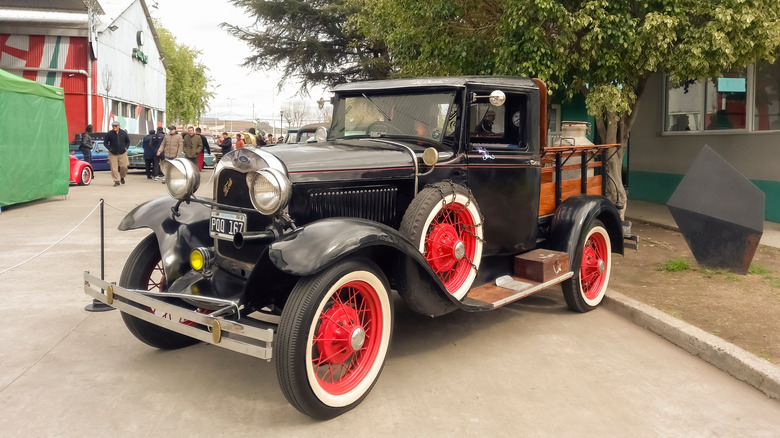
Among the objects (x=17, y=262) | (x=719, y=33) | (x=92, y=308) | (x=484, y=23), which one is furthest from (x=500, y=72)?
(x=17, y=262)

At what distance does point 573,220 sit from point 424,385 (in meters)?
2.16

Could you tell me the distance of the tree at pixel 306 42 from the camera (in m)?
23.0

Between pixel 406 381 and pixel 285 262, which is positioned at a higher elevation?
pixel 285 262

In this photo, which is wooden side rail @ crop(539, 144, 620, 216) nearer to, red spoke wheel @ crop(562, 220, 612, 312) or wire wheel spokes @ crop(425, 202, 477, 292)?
red spoke wheel @ crop(562, 220, 612, 312)

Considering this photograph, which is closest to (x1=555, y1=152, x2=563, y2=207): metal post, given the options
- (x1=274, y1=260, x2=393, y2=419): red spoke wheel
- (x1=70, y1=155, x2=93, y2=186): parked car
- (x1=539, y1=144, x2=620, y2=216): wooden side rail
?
(x1=539, y1=144, x2=620, y2=216): wooden side rail

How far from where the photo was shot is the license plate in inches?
149

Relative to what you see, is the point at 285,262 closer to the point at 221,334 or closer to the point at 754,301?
the point at 221,334

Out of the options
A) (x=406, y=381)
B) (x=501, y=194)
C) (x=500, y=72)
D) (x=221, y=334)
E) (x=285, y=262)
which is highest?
(x=500, y=72)

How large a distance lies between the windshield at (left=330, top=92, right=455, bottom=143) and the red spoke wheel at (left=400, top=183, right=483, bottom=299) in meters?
0.58

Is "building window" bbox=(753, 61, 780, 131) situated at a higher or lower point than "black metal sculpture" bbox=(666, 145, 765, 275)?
higher

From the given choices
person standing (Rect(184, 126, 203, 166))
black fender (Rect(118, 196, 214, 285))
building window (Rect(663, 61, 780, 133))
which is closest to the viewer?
black fender (Rect(118, 196, 214, 285))

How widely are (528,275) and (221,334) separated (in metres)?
2.56

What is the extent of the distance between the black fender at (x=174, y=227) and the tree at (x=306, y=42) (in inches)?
734

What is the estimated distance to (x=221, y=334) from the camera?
3.12 meters
